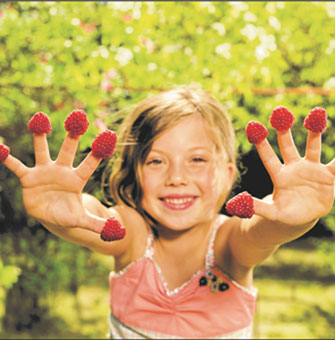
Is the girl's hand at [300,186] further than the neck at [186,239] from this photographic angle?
No

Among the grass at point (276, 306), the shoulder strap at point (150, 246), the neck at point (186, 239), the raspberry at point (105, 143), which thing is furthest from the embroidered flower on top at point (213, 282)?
the grass at point (276, 306)

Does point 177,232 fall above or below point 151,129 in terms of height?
below

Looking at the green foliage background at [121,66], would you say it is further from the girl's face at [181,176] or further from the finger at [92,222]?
the finger at [92,222]

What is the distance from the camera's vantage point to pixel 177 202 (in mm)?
1989

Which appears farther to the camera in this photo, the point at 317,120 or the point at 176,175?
the point at 176,175

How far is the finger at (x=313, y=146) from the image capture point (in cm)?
139

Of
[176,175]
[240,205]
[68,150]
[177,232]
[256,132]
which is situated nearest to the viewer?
[240,205]

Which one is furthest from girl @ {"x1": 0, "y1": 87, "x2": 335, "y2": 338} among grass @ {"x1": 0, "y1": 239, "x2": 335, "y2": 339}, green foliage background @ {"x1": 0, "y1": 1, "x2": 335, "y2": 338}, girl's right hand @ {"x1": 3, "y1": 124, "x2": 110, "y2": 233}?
grass @ {"x1": 0, "y1": 239, "x2": 335, "y2": 339}

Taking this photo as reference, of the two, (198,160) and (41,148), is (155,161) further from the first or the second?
(41,148)

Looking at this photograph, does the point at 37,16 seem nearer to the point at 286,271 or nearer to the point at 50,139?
the point at 50,139

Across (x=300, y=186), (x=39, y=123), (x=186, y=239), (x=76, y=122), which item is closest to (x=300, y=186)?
(x=300, y=186)

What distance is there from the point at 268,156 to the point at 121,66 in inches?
59.6

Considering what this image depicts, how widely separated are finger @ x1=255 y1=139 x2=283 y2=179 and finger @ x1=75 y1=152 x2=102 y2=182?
45cm

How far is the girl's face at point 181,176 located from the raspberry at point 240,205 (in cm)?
67
